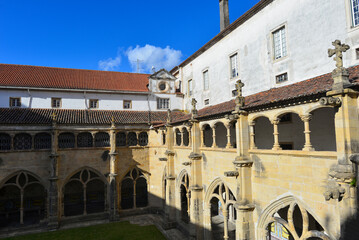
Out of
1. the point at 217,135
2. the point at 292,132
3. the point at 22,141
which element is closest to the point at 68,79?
the point at 22,141

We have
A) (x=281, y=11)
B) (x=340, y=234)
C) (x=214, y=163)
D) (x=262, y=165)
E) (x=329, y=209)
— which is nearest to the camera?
(x=340, y=234)

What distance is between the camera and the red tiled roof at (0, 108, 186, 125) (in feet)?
66.3

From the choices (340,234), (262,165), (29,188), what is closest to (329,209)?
(340,234)

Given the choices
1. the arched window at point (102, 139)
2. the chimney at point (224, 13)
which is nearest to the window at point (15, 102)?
the arched window at point (102, 139)

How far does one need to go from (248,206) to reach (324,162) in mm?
3918

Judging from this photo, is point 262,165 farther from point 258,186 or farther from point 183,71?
point 183,71

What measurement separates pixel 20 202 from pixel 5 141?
23.8 feet

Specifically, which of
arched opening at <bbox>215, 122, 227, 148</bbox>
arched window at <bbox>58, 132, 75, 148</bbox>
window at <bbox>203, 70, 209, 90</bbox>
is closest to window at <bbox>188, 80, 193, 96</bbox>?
window at <bbox>203, 70, 209, 90</bbox>

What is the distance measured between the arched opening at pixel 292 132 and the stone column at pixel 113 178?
1427cm

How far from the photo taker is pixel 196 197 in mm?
14773

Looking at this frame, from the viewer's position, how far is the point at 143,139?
23.4 m

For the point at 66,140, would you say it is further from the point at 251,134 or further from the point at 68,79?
the point at 251,134

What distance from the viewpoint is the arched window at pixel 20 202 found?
21.4m

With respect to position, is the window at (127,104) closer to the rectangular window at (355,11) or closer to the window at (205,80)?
the window at (205,80)
